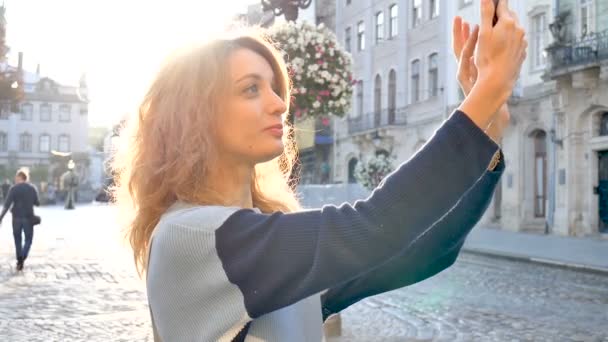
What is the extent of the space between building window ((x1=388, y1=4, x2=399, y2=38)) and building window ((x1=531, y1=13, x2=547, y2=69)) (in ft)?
32.4

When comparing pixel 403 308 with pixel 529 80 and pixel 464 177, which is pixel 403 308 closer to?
pixel 464 177

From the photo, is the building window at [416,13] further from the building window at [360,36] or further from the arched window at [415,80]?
the building window at [360,36]

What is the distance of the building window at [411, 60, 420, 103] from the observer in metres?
32.8

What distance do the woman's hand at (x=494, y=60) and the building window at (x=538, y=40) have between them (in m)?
24.9

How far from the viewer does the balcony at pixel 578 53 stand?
70.2 ft

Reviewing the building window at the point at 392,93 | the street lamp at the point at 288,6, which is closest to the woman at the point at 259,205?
the street lamp at the point at 288,6

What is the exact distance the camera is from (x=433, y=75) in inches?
1244

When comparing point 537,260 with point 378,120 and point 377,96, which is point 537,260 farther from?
point 377,96

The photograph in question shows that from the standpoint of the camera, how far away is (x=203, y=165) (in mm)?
1653

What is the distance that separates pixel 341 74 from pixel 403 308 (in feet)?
9.20

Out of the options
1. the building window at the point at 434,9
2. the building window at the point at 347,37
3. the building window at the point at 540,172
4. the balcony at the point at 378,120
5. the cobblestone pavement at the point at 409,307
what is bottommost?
the cobblestone pavement at the point at 409,307

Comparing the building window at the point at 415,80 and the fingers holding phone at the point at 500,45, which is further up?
the building window at the point at 415,80

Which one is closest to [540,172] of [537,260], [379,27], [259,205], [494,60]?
[537,260]

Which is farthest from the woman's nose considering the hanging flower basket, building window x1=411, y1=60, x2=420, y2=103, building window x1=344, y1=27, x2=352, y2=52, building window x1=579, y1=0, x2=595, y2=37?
building window x1=344, y1=27, x2=352, y2=52
